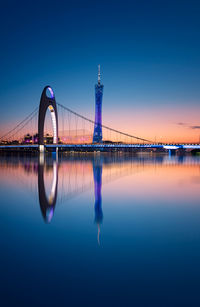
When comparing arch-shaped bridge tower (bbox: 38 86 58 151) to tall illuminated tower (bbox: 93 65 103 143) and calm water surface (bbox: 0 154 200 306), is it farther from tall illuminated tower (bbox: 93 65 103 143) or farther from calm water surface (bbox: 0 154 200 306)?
calm water surface (bbox: 0 154 200 306)

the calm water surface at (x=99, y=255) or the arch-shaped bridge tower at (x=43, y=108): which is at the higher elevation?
the arch-shaped bridge tower at (x=43, y=108)

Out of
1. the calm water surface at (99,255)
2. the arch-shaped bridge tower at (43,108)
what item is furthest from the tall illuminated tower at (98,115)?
the calm water surface at (99,255)

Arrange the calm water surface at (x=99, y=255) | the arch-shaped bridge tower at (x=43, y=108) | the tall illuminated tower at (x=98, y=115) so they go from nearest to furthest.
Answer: the calm water surface at (x=99, y=255)
the arch-shaped bridge tower at (x=43, y=108)
the tall illuminated tower at (x=98, y=115)

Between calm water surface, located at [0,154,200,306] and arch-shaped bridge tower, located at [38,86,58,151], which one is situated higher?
arch-shaped bridge tower, located at [38,86,58,151]

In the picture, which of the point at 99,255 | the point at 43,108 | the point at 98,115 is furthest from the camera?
the point at 98,115

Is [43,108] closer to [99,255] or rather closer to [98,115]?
[98,115]

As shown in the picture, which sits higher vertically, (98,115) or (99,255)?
(98,115)

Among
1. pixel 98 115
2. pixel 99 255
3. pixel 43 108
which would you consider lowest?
pixel 99 255

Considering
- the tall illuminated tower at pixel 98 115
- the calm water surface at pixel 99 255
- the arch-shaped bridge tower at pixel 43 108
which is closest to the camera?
the calm water surface at pixel 99 255

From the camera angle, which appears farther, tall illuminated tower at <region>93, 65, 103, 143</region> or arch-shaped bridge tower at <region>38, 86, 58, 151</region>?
tall illuminated tower at <region>93, 65, 103, 143</region>

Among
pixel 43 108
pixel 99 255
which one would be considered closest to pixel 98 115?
pixel 43 108

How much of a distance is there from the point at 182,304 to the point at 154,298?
26 centimetres

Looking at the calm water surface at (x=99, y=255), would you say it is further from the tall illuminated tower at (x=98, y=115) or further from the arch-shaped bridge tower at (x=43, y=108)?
the tall illuminated tower at (x=98, y=115)

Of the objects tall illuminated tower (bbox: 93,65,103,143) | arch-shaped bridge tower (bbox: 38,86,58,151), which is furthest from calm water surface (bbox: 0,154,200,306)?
tall illuminated tower (bbox: 93,65,103,143)
